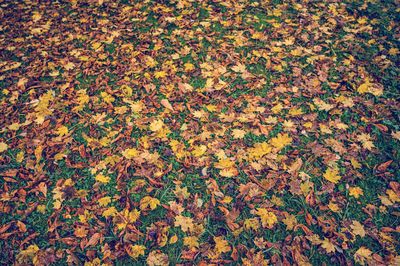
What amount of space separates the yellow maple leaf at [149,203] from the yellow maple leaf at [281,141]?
140 centimetres

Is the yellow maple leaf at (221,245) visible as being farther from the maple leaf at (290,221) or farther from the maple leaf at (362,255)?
the maple leaf at (362,255)

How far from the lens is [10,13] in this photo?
199 inches

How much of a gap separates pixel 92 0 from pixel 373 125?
5163 mm

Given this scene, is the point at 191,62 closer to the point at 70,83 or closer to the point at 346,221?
the point at 70,83

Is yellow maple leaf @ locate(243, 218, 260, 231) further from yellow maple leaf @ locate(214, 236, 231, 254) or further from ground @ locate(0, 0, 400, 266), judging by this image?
yellow maple leaf @ locate(214, 236, 231, 254)

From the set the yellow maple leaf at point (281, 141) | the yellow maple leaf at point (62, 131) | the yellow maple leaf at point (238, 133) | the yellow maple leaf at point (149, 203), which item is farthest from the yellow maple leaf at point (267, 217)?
the yellow maple leaf at point (62, 131)

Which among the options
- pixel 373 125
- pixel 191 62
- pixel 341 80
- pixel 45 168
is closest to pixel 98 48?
pixel 191 62

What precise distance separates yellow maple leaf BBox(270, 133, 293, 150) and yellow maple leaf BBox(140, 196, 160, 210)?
55.2 inches

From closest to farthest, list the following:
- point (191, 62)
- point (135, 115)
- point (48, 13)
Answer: point (135, 115)
point (191, 62)
point (48, 13)

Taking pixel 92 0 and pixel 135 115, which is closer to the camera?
pixel 135 115

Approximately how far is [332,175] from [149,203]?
1.85 meters

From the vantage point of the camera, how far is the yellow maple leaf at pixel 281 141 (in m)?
3.01

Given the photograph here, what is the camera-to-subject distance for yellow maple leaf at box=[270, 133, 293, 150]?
3014 millimetres

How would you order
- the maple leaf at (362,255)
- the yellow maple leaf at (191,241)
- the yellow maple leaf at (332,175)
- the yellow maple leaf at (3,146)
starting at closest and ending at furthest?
the maple leaf at (362,255) < the yellow maple leaf at (191,241) < the yellow maple leaf at (332,175) < the yellow maple leaf at (3,146)
